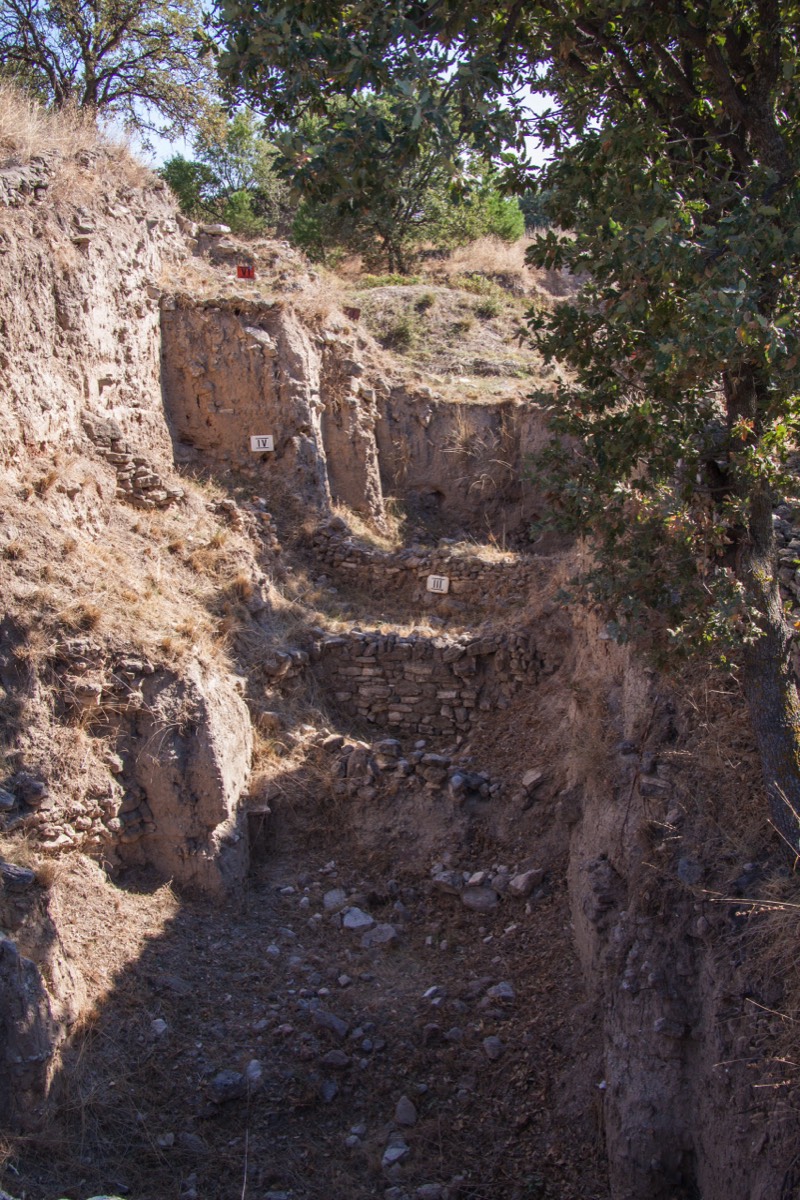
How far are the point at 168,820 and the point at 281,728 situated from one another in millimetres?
1500

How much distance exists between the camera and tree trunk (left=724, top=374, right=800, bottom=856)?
5.16 m

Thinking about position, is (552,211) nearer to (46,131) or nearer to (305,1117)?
(305,1117)

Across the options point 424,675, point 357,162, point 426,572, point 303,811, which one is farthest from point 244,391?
point 357,162

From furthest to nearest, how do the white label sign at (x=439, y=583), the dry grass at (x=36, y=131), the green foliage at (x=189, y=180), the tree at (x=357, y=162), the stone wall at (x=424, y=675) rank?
the green foliage at (x=189, y=180)
the white label sign at (x=439, y=583)
the dry grass at (x=36, y=131)
the stone wall at (x=424, y=675)
the tree at (x=357, y=162)

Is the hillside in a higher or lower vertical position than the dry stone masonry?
lower

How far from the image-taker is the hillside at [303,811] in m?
5.20

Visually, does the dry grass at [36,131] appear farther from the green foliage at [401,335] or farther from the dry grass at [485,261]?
the dry grass at [485,261]

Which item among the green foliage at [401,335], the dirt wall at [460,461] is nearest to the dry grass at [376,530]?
the dirt wall at [460,461]

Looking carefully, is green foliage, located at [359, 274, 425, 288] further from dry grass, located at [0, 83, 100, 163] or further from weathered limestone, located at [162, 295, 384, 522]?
dry grass, located at [0, 83, 100, 163]

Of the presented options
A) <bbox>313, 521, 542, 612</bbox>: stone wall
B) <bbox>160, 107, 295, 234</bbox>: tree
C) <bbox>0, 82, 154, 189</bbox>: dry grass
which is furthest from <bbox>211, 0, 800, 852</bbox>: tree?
<bbox>160, 107, 295, 234</bbox>: tree

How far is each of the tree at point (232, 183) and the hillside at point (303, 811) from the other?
6.10 m

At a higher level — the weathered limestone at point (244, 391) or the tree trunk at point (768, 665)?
the weathered limestone at point (244, 391)

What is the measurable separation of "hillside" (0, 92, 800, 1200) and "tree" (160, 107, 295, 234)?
610 centimetres

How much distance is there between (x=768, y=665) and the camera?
527 cm
